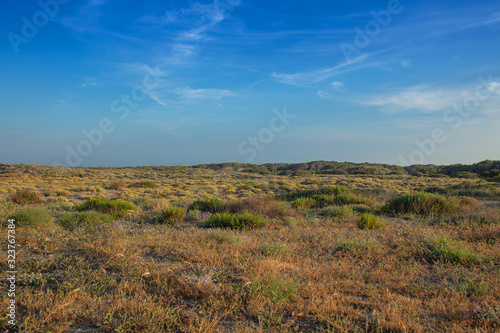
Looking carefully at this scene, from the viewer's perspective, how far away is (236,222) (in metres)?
7.57

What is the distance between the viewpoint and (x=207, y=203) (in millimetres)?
10805

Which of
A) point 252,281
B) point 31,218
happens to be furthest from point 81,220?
point 252,281

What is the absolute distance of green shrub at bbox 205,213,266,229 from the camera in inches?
297

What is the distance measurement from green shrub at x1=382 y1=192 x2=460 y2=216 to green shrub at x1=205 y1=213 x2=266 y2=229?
5184 mm

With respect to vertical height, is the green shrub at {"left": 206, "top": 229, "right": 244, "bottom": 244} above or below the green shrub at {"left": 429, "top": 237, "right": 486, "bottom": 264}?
below

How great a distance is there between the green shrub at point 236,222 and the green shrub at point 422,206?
5.18 metres

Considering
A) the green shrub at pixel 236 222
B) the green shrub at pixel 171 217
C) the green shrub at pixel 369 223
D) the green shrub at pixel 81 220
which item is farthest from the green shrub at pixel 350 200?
the green shrub at pixel 81 220

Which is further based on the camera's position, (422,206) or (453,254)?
(422,206)

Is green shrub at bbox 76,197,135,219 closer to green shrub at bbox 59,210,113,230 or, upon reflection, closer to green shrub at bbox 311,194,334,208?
green shrub at bbox 59,210,113,230

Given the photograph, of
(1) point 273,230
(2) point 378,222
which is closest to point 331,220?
(2) point 378,222

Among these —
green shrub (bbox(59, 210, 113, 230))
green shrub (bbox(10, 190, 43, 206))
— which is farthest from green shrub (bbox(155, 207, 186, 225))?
green shrub (bbox(10, 190, 43, 206))

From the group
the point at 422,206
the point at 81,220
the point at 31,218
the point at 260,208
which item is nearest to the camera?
the point at 31,218

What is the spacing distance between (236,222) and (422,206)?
21.7 feet

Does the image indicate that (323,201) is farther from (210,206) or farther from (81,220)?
(81,220)
